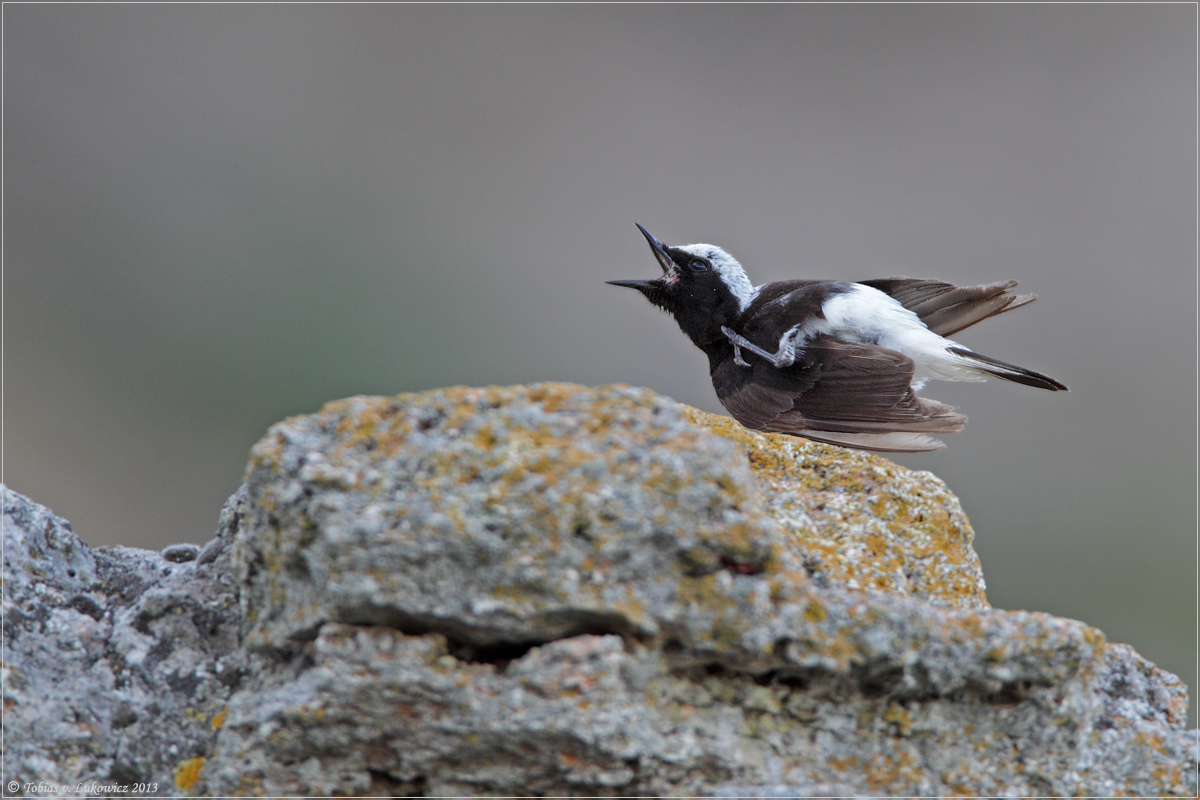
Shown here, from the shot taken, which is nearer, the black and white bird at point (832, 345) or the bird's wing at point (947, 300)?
the black and white bird at point (832, 345)

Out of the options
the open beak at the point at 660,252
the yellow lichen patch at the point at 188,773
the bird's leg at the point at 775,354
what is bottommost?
the yellow lichen patch at the point at 188,773

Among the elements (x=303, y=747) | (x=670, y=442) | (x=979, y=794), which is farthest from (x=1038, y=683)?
(x=303, y=747)

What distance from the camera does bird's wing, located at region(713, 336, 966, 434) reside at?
6.43 meters

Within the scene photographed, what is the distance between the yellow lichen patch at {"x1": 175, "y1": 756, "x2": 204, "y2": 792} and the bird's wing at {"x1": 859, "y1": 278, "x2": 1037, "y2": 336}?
20.9 ft

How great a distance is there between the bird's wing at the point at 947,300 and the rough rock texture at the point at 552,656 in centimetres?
475

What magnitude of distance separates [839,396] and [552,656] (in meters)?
4.47

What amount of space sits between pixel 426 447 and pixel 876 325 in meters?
5.02

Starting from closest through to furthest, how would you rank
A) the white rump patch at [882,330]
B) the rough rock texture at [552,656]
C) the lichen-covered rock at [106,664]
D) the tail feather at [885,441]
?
the rough rock texture at [552,656] → the lichen-covered rock at [106,664] → the tail feather at [885,441] → the white rump patch at [882,330]

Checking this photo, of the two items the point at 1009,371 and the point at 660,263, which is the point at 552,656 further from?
the point at 660,263

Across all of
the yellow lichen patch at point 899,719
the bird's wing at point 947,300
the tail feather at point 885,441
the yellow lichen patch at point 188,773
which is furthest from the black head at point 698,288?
the yellow lichen patch at point 188,773

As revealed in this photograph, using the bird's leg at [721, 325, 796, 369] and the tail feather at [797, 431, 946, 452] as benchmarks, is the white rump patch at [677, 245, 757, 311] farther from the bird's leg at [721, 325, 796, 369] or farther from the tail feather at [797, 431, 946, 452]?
the tail feather at [797, 431, 946, 452]

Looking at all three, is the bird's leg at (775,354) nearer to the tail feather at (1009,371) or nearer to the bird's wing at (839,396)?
the bird's wing at (839,396)

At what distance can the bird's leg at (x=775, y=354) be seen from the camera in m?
7.14

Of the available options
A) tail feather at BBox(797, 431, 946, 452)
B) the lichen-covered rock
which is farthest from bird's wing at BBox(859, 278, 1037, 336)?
the lichen-covered rock
